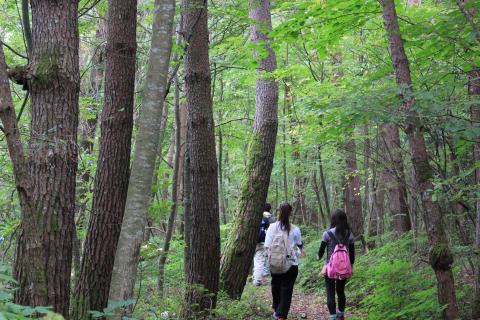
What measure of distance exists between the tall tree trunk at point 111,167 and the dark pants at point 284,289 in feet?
9.30

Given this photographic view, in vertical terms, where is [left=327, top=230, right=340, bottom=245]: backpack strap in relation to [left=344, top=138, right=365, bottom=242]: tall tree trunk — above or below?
below

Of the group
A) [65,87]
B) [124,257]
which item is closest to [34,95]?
[65,87]

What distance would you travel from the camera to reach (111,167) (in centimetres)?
605

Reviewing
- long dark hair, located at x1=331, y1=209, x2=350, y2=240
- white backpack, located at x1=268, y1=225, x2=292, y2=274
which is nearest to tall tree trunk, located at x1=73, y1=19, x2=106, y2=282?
white backpack, located at x1=268, y1=225, x2=292, y2=274

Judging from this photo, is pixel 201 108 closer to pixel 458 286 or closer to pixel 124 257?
pixel 124 257

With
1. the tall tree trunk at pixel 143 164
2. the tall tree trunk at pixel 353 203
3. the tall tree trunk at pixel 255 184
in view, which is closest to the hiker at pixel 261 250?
the tall tree trunk at pixel 255 184

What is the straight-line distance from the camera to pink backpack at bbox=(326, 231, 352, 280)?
24.5 feet

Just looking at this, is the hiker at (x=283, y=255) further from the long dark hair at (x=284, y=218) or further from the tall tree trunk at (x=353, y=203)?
the tall tree trunk at (x=353, y=203)

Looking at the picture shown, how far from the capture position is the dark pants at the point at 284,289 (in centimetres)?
747

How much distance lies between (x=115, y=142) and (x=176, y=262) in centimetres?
696

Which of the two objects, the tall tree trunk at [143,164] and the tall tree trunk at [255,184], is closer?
the tall tree trunk at [143,164]

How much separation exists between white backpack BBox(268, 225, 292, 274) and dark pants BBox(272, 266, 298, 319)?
6.4 inches

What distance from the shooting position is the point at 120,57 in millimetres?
6219

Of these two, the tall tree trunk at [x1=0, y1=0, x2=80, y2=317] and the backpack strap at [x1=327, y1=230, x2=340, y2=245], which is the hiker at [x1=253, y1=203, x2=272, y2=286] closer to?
the backpack strap at [x1=327, y1=230, x2=340, y2=245]
